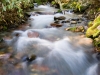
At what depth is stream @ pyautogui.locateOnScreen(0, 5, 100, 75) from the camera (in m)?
4.15

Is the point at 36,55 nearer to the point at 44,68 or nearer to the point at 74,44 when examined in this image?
the point at 44,68

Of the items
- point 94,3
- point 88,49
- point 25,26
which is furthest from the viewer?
point 94,3

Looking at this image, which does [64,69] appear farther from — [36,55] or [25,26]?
[25,26]

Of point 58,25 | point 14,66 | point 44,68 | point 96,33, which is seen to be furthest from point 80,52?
point 58,25

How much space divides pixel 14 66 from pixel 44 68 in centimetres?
71

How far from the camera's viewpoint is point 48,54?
491cm

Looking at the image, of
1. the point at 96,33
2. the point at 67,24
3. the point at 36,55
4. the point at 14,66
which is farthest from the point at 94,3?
the point at 14,66

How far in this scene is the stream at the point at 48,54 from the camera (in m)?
4.15

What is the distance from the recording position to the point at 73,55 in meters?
4.88

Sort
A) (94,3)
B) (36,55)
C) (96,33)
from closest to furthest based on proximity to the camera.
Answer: (36,55)
(96,33)
(94,3)

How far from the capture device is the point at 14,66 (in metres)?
4.21

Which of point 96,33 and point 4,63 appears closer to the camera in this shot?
point 4,63

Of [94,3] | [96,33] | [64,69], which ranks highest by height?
[94,3]

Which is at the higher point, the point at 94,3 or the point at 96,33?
the point at 94,3
